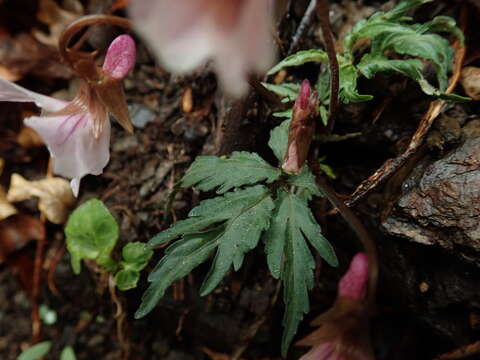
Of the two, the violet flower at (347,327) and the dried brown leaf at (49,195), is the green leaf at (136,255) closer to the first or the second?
the dried brown leaf at (49,195)

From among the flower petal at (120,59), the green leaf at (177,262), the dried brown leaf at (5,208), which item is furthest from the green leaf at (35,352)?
the flower petal at (120,59)

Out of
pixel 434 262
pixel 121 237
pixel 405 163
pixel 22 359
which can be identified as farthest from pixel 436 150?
pixel 22 359

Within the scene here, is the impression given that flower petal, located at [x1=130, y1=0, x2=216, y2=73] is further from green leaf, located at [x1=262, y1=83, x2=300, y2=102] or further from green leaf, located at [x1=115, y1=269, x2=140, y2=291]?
green leaf, located at [x1=115, y1=269, x2=140, y2=291]

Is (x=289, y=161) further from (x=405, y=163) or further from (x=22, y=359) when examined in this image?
(x=22, y=359)

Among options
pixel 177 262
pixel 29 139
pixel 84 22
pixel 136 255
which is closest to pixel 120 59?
→ pixel 84 22

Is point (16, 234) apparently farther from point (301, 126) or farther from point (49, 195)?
point (301, 126)

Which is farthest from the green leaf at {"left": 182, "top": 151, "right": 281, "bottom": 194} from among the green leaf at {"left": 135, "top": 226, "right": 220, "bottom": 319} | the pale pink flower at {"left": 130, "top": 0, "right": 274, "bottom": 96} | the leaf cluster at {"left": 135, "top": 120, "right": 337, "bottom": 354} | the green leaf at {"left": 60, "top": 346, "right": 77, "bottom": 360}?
the green leaf at {"left": 60, "top": 346, "right": 77, "bottom": 360}
